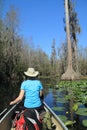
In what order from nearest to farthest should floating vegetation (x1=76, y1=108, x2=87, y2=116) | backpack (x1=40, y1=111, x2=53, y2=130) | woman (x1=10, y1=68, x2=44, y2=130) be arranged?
woman (x1=10, y1=68, x2=44, y2=130), backpack (x1=40, y1=111, x2=53, y2=130), floating vegetation (x1=76, y1=108, x2=87, y2=116)

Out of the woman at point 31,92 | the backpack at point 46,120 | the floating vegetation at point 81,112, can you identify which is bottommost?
the floating vegetation at point 81,112

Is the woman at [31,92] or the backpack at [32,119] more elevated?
the woman at [31,92]

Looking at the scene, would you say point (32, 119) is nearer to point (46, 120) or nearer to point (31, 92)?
point (31, 92)

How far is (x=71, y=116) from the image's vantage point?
8.67 metres

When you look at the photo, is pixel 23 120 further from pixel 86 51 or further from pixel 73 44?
pixel 86 51

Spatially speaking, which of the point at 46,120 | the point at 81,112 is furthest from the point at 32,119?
the point at 81,112

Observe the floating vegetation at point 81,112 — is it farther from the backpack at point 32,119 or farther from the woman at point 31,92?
the backpack at point 32,119

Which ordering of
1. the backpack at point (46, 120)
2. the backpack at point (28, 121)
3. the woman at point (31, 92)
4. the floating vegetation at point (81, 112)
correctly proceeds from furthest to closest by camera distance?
1. the floating vegetation at point (81, 112)
2. the backpack at point (46, 120)
3. the woman at point (31, 92)
4. the backpack at point (28, 121)

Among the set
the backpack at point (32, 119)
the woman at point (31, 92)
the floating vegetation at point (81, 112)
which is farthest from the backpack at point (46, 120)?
the floating vegetation at point (81, 112)

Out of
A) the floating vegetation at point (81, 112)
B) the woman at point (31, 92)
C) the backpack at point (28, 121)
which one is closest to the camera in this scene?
the backpack at point (28, 121)

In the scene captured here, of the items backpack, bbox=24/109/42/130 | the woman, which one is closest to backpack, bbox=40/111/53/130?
the woman

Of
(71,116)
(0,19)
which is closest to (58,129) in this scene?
(71,116)

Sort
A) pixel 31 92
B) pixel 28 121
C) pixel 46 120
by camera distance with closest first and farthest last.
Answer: pixel 28 121
pixel 31 92
pixel 46 120

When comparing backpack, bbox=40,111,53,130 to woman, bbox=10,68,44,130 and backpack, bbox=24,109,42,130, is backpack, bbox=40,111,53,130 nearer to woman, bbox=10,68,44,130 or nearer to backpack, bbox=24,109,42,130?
woman, bbox=10,68,44,130
